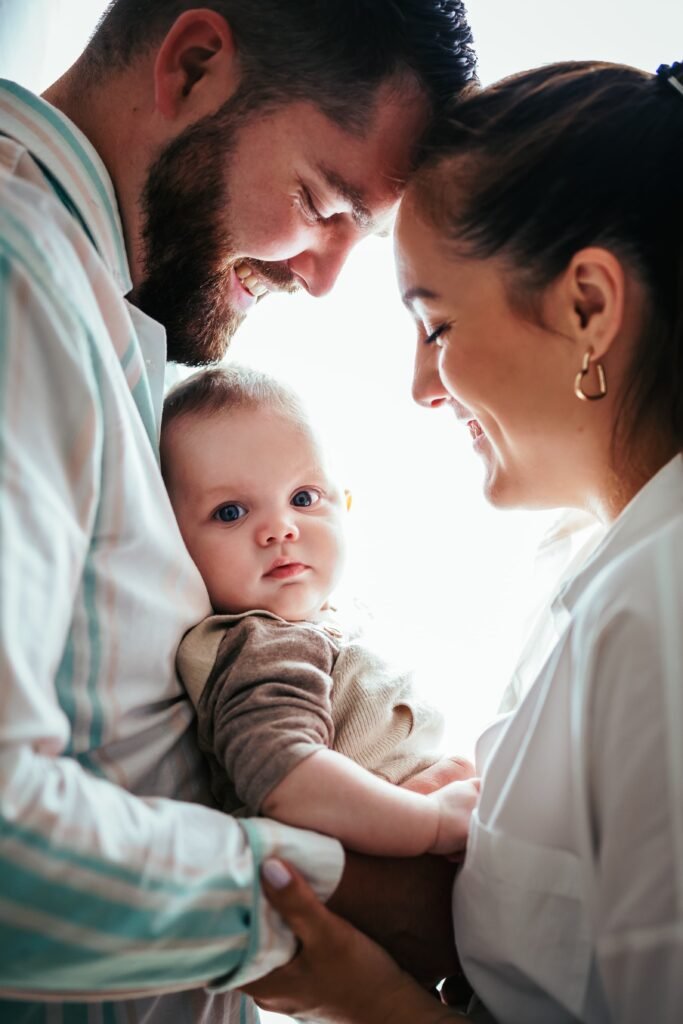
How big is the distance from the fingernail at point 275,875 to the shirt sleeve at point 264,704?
87 mm

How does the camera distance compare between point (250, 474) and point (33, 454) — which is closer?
point (33, 454)

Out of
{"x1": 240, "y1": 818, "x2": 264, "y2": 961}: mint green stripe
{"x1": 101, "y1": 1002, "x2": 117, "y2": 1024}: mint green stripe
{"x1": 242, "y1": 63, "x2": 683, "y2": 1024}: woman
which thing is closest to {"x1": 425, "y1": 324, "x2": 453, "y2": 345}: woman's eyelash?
{"x1": 242, "y1": 63, "x2": 683, "y2": 1024}: woman

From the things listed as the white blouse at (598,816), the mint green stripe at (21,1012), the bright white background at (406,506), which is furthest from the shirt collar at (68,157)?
the mint green stripe at (21,1012)

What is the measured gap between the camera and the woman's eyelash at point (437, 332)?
1225mm

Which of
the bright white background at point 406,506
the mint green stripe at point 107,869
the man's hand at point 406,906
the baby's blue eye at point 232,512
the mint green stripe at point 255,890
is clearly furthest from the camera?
the bright white background at point 406,506

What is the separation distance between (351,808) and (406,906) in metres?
0.17

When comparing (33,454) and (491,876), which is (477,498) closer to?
(491,876)

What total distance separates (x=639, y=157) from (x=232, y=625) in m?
0.78

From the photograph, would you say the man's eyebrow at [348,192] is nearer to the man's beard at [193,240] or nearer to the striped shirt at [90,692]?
the man's beard at [193,240]

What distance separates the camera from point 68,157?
48.9 inches

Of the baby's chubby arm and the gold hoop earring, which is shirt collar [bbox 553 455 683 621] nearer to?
the gold hoop earring

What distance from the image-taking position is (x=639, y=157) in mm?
1091

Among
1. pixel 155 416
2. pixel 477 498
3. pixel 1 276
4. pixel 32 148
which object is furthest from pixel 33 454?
pixel 477 498

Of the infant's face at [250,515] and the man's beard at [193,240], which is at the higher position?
the man's beard at [193,240]
